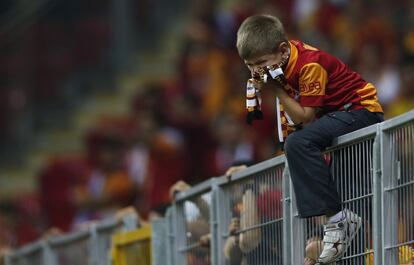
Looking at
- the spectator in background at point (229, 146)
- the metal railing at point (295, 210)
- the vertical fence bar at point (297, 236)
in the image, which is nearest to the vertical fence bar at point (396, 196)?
the metal railing at point (295, 210)

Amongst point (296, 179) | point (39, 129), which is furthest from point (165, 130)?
point (296, 179)

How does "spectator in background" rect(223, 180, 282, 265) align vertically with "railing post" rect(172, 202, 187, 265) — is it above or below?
below

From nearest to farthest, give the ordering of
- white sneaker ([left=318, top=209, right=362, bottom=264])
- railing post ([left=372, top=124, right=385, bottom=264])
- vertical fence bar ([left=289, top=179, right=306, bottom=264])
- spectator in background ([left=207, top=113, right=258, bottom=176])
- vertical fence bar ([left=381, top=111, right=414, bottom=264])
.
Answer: vertical fence bar ([left=381, top=111, right=414, bottom=264]) → railing post ([left=372, top=124, right=385, bottom=264]) → white sneaker ([left=318, top=209, right=362, bottom=264]) → vertical fence bar ([left=289, top=179, right=306, bottom=264]) → spectator in background ([left=207, top=113, right=258, bottom=176])

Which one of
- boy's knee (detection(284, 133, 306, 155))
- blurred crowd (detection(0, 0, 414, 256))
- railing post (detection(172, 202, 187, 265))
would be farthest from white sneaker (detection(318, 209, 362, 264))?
blurred crowd (detection(0, 0, 414, 256))

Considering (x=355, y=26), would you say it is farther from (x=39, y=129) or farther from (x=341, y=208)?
(x=341, y=208)

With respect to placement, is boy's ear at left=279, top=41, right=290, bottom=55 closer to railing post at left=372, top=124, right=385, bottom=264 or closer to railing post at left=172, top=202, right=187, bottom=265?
railing post at left=372, top=124, right=385, bottom=264

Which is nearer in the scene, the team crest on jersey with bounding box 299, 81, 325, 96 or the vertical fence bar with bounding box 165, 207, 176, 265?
the team crest on jersey with bounding box 299, 81, 325, 96

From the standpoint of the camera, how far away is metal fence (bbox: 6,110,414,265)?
6.60 metres

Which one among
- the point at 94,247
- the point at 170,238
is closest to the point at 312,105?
the point at 170,238

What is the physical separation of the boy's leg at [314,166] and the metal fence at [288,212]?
0.31ft

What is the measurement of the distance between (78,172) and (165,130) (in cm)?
234

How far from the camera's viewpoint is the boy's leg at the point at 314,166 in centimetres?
694

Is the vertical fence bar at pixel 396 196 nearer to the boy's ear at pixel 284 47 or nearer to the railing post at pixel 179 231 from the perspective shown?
the boy's ear at pixel 284 47

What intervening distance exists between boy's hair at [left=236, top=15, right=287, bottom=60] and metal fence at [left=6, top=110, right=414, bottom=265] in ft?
1.84
